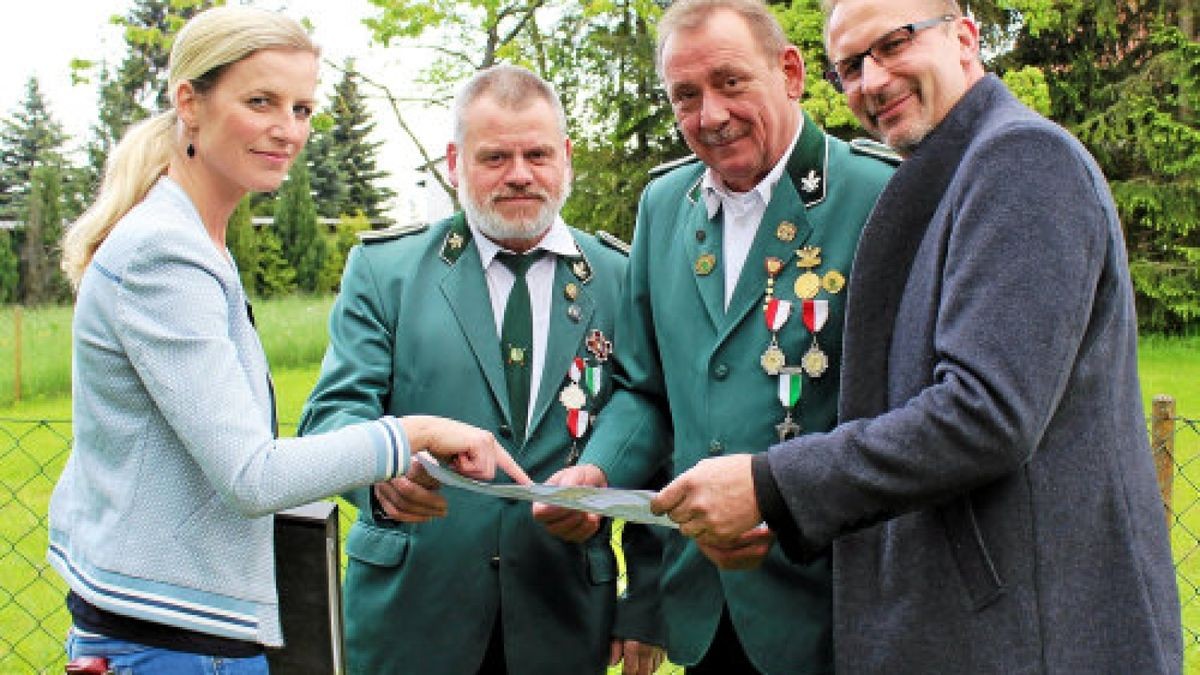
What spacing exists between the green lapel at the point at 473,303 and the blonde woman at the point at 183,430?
2.36 feet

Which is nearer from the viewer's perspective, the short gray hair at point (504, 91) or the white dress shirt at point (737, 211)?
the white dress shirt at point (737, 211)

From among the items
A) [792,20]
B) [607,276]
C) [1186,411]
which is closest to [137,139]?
[607,276]

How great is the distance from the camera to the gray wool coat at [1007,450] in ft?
6.32

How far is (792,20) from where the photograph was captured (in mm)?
17953

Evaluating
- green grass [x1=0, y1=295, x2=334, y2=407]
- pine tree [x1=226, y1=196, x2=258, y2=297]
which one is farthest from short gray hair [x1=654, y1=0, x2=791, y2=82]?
pine tree [x1=226, y1=196, x2=258, y2=297]

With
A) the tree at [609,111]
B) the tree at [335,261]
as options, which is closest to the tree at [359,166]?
the tree at [335,261]

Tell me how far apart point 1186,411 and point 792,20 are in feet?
27.8

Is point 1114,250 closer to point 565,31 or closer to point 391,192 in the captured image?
point 565,31

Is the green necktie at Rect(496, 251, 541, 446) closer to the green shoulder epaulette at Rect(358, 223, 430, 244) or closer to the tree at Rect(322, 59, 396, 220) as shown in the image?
the green shoulder epaulette at Rect(358, 223, 430, 244)

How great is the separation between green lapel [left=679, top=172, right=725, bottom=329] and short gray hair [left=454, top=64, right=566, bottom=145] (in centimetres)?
52

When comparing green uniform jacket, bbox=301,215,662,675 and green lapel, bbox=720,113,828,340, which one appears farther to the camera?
green uniform jacket, bbox=301,215,662,675

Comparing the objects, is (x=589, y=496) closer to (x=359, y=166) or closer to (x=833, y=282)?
(x=833, y=282)

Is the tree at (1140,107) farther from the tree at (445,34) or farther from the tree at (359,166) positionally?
the tree at (359,166)

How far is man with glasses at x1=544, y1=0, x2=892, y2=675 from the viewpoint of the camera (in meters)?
2.63
